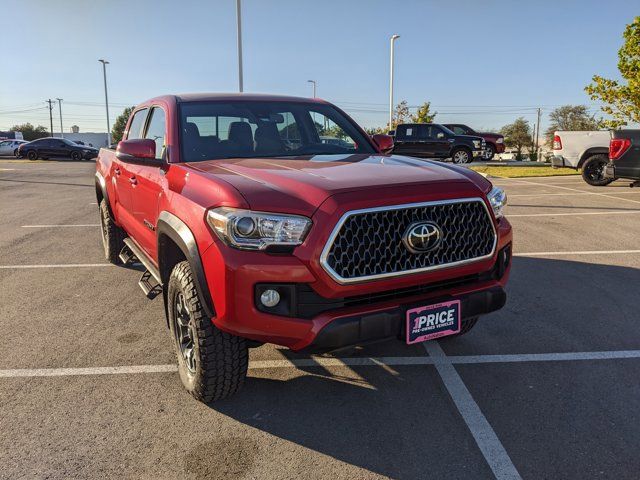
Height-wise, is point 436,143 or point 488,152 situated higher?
point 436,143

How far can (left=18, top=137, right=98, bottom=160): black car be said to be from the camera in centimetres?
3312

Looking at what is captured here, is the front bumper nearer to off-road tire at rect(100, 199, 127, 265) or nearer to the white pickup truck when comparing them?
off-road tire at rect(100, 199, 127, 265)

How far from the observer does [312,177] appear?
9.21 ft

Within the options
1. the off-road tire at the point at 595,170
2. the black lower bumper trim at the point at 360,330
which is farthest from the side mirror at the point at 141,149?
the off-road tire at the point at 595,170

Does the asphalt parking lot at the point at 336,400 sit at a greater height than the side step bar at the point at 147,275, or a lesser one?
lesser

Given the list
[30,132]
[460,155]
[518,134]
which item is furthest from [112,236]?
[30,132]

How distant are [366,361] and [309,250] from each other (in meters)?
1.46

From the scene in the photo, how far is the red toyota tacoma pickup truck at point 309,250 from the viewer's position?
2498mm

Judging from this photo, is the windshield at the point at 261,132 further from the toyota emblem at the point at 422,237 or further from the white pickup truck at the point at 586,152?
the white pickup truck at the point at 586,152

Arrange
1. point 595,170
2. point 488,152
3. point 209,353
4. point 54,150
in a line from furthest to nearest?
point 54,150 → point 488,152 → point 595,170 → point 209,353

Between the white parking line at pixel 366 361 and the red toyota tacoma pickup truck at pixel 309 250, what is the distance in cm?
56

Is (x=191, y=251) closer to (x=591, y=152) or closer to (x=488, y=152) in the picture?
(x=591, y=152)

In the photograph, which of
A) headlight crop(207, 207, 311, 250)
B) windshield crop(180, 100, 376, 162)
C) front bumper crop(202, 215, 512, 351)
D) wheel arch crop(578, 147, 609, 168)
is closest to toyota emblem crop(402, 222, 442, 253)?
front bumper crop(202, 215, 512, 351)

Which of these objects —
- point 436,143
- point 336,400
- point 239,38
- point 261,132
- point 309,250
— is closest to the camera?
point 309,250
